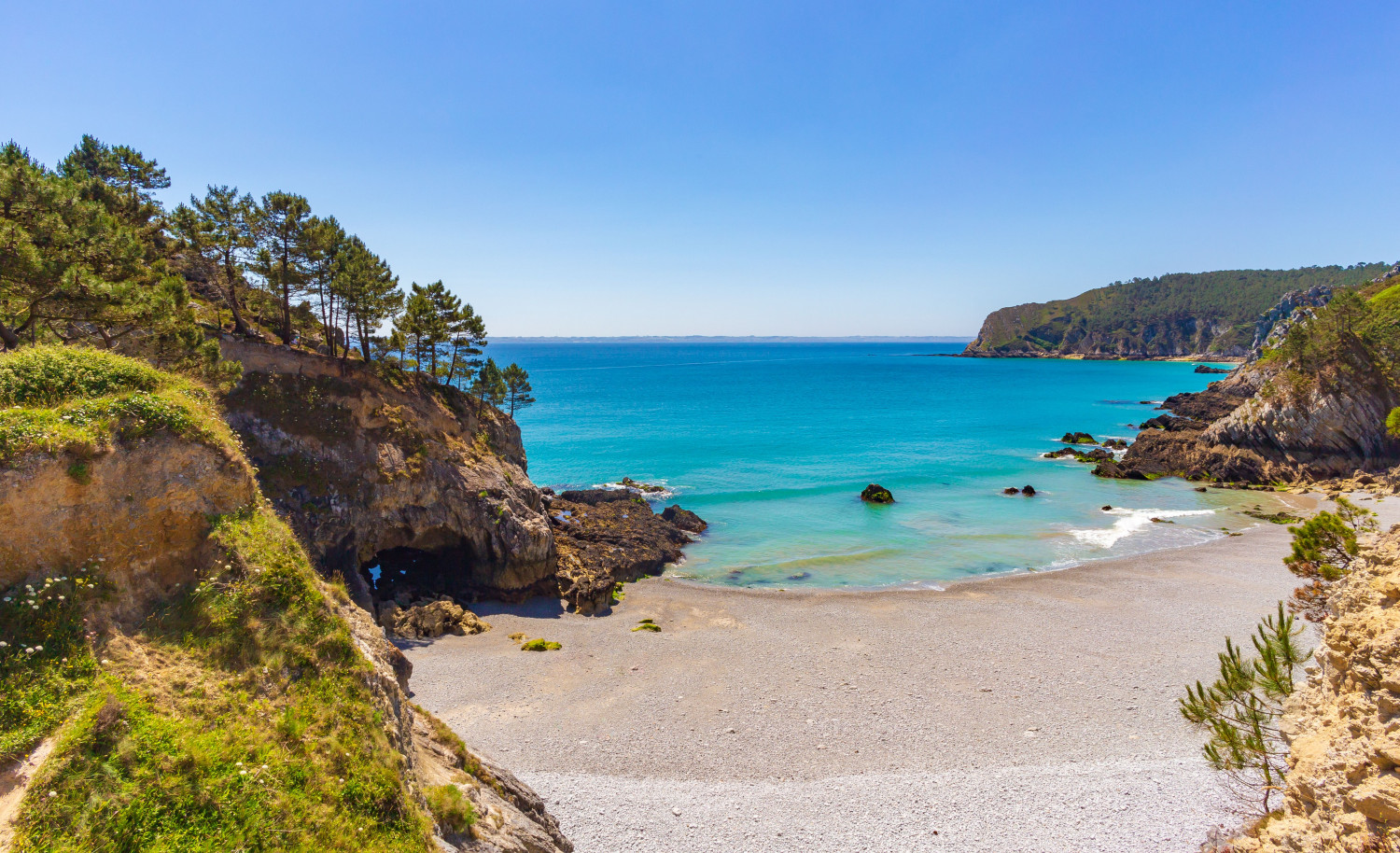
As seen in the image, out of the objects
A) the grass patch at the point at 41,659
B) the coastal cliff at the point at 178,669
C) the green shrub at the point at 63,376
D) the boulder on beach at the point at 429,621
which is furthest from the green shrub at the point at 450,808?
the boulder on beach at the point at 429,621

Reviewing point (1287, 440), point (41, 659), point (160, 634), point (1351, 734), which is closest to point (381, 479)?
point (160, 634)

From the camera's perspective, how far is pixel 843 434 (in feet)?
267

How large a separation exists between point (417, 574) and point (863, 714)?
24687 millimetres

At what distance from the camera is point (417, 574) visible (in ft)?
106

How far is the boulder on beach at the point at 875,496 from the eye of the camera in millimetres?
49222

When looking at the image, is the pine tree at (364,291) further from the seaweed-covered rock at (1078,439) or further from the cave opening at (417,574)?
the seaweed-covered rock at (1078,439)

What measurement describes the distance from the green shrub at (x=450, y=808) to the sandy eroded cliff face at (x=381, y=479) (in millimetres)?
17110

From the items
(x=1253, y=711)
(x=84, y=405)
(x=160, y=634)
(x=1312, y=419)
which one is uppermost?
(x=84, y=405)

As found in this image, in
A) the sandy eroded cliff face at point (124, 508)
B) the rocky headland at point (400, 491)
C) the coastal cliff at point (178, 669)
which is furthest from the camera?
the rocky headland at point (400, 491)

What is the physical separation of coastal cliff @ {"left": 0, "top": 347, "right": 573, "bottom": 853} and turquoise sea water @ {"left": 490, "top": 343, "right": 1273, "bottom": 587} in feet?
80.6

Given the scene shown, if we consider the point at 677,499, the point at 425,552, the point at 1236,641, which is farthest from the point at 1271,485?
the point at 425,552

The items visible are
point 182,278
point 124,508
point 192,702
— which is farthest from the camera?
point 182,278

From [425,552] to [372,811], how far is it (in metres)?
26.3

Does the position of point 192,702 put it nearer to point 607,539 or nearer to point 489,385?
point 607,539
